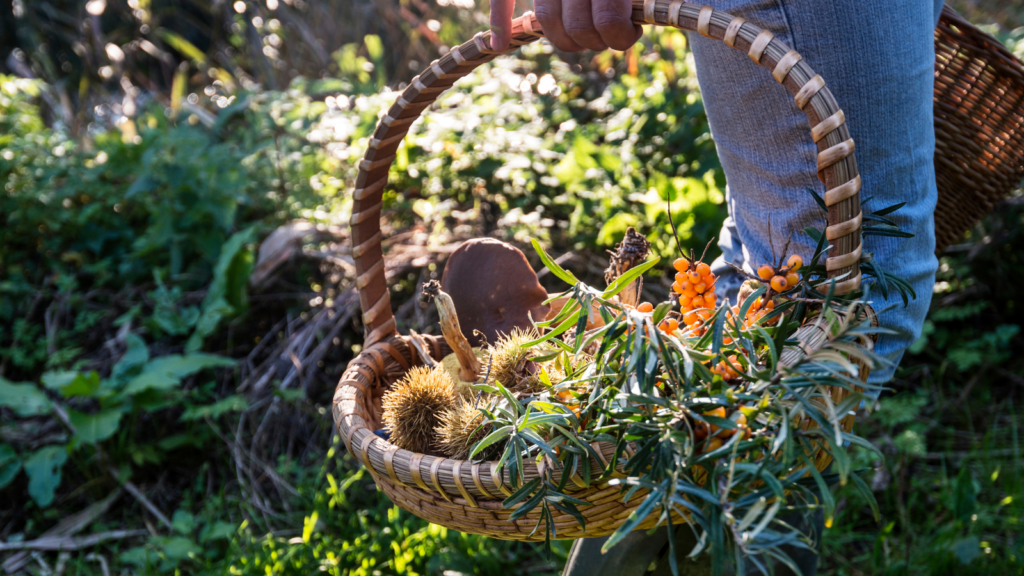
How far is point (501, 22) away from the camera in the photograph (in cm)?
94

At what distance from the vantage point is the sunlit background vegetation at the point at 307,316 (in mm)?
1696

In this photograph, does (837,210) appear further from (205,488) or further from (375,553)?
(205,488)

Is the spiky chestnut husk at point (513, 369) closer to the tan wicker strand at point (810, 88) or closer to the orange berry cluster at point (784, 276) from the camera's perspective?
the orange berry cluster at point (784, 276)

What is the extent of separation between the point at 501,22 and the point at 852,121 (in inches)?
19.9

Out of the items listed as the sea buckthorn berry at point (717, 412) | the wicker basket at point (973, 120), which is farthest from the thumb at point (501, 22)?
the wicker basket at point (973, 120)

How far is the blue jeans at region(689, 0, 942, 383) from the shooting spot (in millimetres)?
888

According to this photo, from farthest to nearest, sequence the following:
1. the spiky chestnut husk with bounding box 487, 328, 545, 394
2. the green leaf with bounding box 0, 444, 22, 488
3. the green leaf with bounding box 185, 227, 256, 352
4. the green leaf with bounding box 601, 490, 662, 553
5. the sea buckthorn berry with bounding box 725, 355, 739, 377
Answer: the green leaf with bounding box 185, 227, 256, 352 < the green leaf with bounding box 0, 444, 22, 488 < the spiky chestnut husk with bounding box 487, 328, 545, 394 < the sea buckthorn berry with bounding box 725, 355, 739, 377 < the green leaf with bounding box 601, 490, 662, 553

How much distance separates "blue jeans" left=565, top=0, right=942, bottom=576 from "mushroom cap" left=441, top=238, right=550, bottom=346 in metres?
0.38

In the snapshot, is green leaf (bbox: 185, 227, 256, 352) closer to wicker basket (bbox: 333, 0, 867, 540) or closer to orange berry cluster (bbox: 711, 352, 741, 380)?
wicker basket (bbox: 333, 0, 867, 540)

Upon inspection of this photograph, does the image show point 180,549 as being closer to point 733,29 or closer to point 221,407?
point 221,407

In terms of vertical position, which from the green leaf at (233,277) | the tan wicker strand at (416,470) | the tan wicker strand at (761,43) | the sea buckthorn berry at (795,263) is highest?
the tan wicker strand at (761,43)

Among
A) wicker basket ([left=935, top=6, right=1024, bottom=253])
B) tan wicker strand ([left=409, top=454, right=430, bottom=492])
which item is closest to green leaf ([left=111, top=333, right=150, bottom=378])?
tan wicker strand ([left=409, top=454, right=430, bottom=492])

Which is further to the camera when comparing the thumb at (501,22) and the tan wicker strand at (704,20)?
the thumb at (501,22)

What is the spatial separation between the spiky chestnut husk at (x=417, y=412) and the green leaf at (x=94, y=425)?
Result: 54.2 inches
